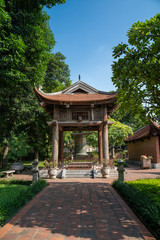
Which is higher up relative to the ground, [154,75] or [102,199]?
A: [154,75]

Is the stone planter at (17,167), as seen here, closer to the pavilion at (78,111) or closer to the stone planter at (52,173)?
Result: the pavilion at (78,111)

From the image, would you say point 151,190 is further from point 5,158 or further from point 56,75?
point 56,75

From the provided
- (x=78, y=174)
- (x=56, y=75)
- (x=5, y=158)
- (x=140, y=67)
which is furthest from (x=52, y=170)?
(x=56, y=75)

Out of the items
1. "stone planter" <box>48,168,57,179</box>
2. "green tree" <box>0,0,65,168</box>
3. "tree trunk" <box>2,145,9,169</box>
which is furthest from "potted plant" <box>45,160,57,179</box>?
"tree trunk" <box>2,145,9,169</box>

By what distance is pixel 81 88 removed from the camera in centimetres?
1437

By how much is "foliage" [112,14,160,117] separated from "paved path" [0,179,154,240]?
3.79 metres

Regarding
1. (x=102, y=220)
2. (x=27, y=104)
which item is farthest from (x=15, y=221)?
(x=27, y=104)

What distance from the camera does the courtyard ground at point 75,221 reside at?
3389 millimetres

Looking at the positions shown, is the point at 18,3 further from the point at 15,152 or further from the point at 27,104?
the point at 15,152

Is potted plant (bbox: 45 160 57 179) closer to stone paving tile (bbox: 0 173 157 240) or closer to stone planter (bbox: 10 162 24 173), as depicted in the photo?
stone paving tile (bbox: 0 173 157 240)

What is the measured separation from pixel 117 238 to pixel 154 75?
15.4 feet

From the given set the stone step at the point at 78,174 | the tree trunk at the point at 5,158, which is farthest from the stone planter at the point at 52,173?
the tree trunk at the point at 5,158

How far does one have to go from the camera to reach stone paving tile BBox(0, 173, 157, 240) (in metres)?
3.39

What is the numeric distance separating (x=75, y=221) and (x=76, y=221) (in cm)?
3
